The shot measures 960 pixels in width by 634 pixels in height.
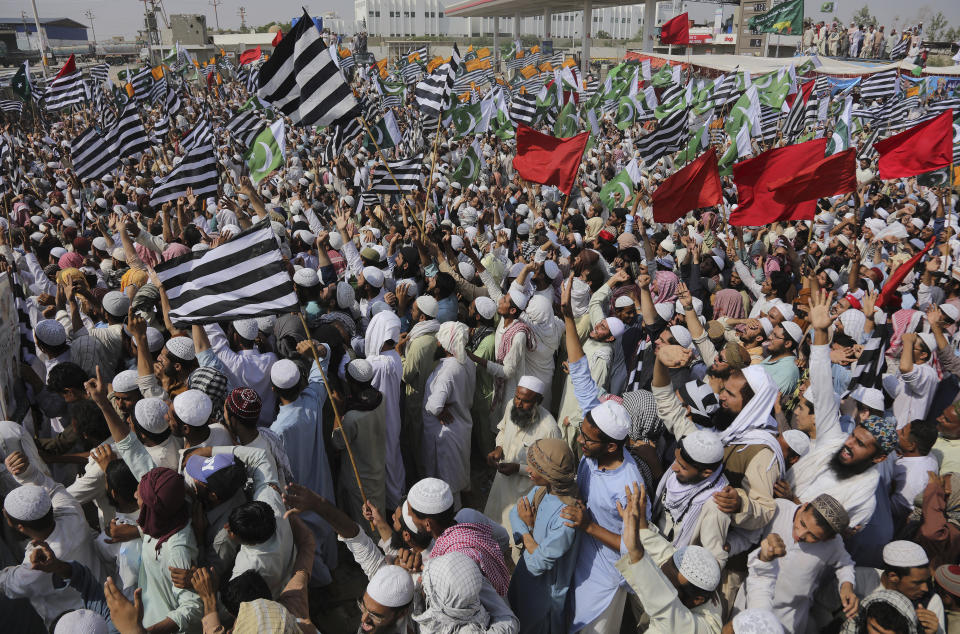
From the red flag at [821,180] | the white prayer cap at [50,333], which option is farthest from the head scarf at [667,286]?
the white prayer cap at [50,333]

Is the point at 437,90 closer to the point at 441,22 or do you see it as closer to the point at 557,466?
the point at 557,466

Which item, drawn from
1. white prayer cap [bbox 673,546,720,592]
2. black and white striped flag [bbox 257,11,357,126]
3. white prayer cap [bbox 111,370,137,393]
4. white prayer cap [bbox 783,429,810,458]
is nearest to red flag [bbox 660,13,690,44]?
black and white striped flag [bbox 257,11,357,126]

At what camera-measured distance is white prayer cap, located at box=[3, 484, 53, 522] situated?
2279mm

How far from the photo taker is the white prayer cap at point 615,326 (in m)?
4.40

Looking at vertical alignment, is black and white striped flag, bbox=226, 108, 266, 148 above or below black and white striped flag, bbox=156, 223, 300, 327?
above

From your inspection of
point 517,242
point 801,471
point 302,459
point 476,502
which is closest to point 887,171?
point 517,242

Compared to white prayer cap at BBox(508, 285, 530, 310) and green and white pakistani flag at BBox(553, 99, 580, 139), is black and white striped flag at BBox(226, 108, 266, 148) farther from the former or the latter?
white prayer cap at BBox(508, 285, 530, 310)

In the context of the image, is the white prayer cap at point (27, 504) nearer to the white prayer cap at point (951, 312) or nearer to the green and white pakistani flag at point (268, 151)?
the green and white pakistani flag at point (268, 151)

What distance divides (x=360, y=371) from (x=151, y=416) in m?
1.13

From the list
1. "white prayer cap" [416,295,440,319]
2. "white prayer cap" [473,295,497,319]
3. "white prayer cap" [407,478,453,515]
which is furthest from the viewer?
"white prayer cap" [473,295,497,319]

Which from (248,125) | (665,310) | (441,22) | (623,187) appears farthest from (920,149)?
(441,22)

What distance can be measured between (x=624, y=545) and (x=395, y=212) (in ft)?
30.2

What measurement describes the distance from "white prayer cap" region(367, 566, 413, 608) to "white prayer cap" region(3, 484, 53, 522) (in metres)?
1.39

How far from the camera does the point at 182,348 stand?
11.8 ft
